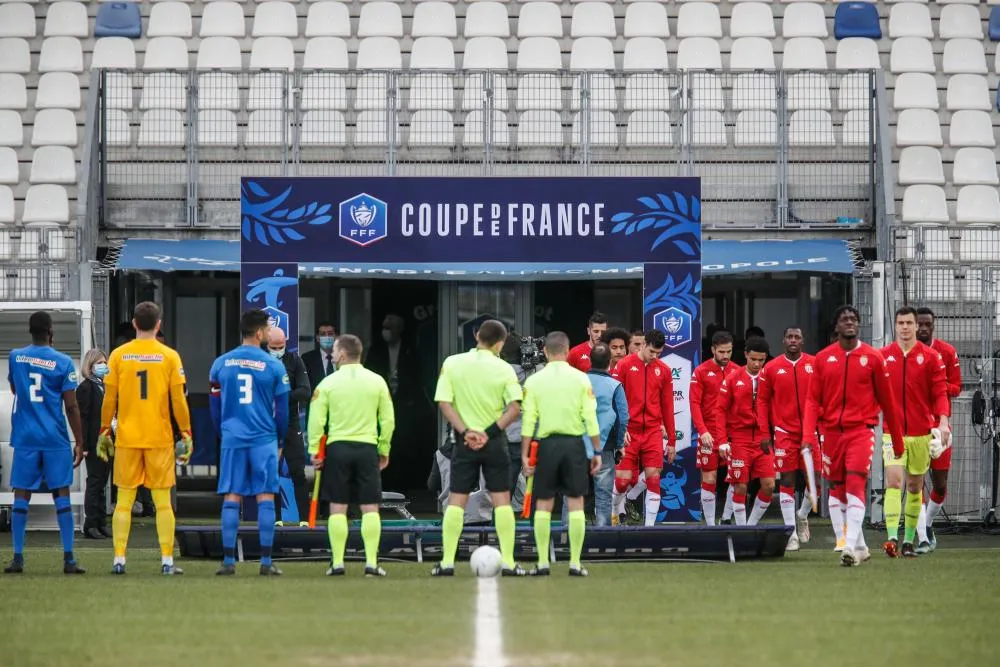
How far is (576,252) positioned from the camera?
17469 mm

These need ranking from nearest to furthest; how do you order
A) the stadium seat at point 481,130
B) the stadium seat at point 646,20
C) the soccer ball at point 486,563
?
the soccer ball at point 486,563
the stadium seat at point 481,130
the stadium seat at point 646,20

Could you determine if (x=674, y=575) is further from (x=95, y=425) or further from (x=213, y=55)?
(x=213, y=55)

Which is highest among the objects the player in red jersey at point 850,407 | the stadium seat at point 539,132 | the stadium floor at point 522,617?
the stadium seat at point 539,132

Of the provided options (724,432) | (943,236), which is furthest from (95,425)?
(943,236)

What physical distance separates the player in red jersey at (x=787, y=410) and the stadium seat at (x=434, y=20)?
9274mm

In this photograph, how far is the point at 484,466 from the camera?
40.0 ft

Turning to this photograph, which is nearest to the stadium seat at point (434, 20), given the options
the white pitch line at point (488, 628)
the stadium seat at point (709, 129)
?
the stadium seat at point (709, 129)

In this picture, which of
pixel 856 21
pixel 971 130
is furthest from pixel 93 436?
pixel 856 21

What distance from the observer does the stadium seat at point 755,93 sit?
66.8 feet

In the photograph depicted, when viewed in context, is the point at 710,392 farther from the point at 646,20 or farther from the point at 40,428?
the point at 646,20

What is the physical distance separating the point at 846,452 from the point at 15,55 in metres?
14.4

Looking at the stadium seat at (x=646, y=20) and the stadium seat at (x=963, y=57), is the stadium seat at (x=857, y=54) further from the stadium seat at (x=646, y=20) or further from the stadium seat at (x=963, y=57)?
Result: the stadium seat at (x=646, y=20)

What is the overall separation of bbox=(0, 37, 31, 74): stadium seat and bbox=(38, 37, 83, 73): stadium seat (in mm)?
194

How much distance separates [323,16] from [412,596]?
14.3 m
